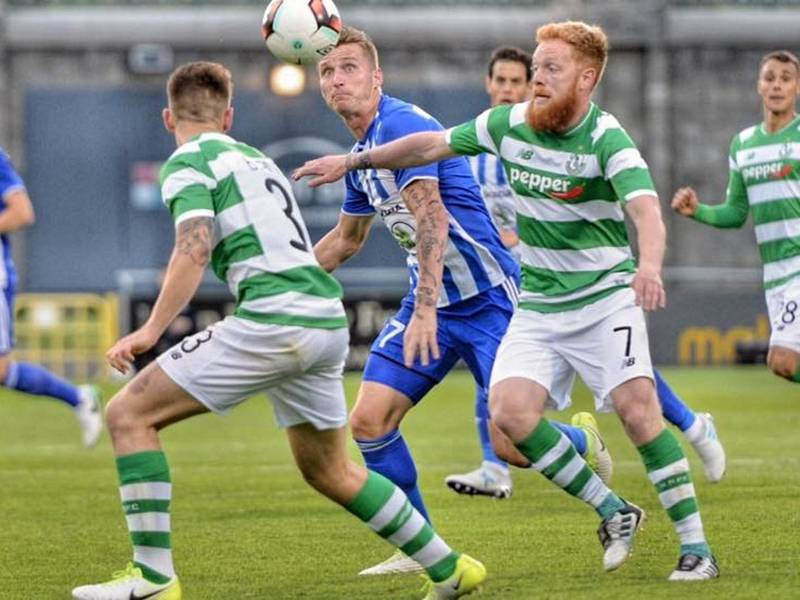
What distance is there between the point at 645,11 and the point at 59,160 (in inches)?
419

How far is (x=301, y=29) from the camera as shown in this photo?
348 inches

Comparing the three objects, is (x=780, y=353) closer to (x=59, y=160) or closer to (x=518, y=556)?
(x=518, y=556)

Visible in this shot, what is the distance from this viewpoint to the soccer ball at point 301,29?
8688 mm

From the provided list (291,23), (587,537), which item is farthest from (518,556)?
(291,23)

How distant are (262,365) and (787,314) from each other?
489 cm

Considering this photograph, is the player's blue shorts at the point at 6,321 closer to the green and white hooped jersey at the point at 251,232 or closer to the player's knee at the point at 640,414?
the green and white hooped jersey at the point at 251,232

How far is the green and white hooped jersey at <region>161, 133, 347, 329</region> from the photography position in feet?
22.8

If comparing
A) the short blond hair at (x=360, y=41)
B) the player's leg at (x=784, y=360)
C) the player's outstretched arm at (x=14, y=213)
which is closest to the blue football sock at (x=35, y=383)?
the player's outstretched arm at (x=14, y=213)

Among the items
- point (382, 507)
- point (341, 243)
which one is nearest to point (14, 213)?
point (341, 243)

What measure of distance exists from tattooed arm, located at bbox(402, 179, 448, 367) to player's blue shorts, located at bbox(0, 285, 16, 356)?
15.5 feet

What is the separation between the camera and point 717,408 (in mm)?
18953

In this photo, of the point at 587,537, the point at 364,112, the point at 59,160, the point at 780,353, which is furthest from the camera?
the point at 59,160

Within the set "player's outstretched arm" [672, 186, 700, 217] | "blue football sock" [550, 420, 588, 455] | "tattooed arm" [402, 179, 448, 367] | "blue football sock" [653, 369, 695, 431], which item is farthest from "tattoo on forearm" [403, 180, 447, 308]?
"blue football sock" [653, 369, 695, 431]

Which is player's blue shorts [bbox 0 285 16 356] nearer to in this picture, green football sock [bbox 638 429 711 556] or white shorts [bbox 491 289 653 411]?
white shorts [bbox 491 289 653 411]
